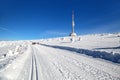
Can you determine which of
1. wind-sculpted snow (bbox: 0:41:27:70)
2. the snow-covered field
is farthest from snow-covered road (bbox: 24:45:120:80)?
wind-sculpted snow (bbox: 0:41:27:70)

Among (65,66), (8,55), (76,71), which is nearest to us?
(76,71)

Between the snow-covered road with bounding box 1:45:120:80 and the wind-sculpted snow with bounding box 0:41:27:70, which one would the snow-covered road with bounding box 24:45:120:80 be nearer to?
the snow-covered road with bounding box 1:45:120:80

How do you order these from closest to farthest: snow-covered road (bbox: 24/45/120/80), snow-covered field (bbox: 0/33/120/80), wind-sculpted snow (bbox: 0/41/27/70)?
snow-covered road (bbox: 24/45/120/80), snow-covered field (bbox: 0/33/120/80), wind-sculpted snow (bbox: 0/41/27/70)

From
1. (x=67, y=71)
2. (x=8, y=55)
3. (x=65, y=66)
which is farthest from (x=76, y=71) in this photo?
(x=8, y=55)

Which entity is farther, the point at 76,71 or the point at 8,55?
the point at 8,55

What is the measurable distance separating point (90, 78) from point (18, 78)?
3.69 m

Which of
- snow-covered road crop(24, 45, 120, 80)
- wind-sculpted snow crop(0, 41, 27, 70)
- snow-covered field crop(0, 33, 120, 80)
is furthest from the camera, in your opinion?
wind-sculpted snow crop(0, 41, 27, 70)

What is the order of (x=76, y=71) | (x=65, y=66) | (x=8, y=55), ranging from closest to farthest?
(x=76, y=71)
(x=65, y=66)
(x=8, y=55)

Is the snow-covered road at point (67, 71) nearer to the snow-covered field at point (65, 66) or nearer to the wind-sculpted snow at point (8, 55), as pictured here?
the snow-covered field at point (65, 66)

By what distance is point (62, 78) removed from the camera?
585 cm

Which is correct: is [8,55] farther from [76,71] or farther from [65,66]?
[76,71]

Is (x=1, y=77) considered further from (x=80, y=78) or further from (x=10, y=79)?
(x=80, y=78)

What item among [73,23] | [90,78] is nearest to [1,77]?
[90,78]

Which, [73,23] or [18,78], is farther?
[73,23]
